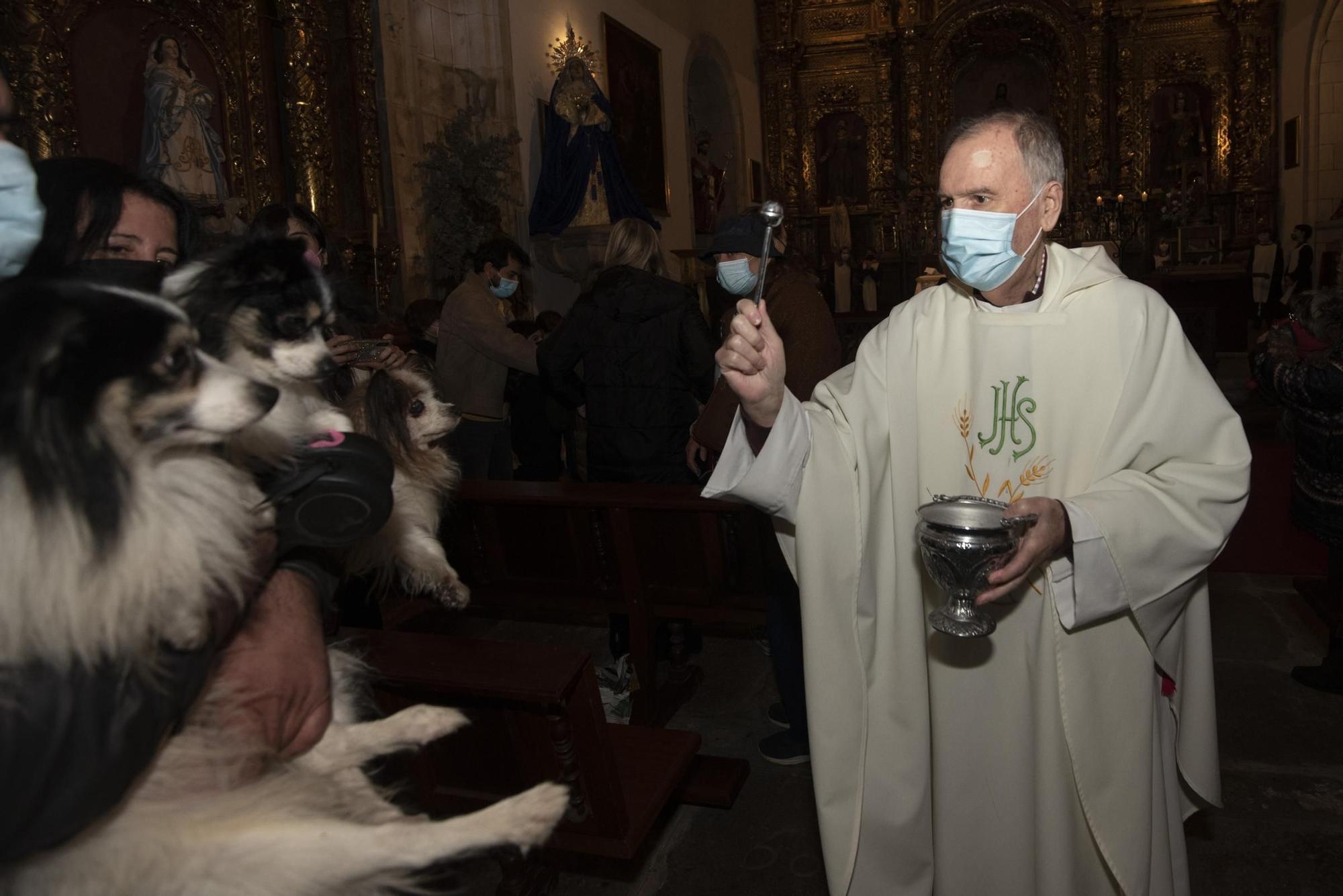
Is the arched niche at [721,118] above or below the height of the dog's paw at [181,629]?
above

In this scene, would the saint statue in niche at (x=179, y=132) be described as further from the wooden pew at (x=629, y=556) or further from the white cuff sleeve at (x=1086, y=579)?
the white cuff sleeve at (x=1086, y=579)

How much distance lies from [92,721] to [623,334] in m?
3.15

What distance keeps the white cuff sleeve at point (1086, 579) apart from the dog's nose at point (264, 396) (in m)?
1.38

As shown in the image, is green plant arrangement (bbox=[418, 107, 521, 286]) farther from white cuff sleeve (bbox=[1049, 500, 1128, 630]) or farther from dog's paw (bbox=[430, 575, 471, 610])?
white cuff sleeve (bbox=[1049, 500, 1128, 630])

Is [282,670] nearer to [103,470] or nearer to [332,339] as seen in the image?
[103,470]

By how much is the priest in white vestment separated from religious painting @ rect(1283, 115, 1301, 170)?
17.2 m

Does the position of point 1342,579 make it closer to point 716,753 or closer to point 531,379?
point 716,753

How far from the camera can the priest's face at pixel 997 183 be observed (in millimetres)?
1908

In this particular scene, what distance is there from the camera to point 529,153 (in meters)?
9.70

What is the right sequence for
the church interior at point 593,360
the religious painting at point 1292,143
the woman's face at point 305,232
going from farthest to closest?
the religious painting at point 1292,143
the woman's face at point 305,232
the church interior at point 593,360

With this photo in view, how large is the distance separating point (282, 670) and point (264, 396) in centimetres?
39

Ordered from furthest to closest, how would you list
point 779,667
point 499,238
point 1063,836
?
point 499,238 < point 779,667 < point 1063,836

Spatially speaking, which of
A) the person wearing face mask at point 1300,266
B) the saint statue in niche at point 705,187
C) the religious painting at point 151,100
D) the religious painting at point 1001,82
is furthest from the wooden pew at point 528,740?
the religious painting at point 1001,82

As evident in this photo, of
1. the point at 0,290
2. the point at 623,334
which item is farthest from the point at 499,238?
the point at 0,290
